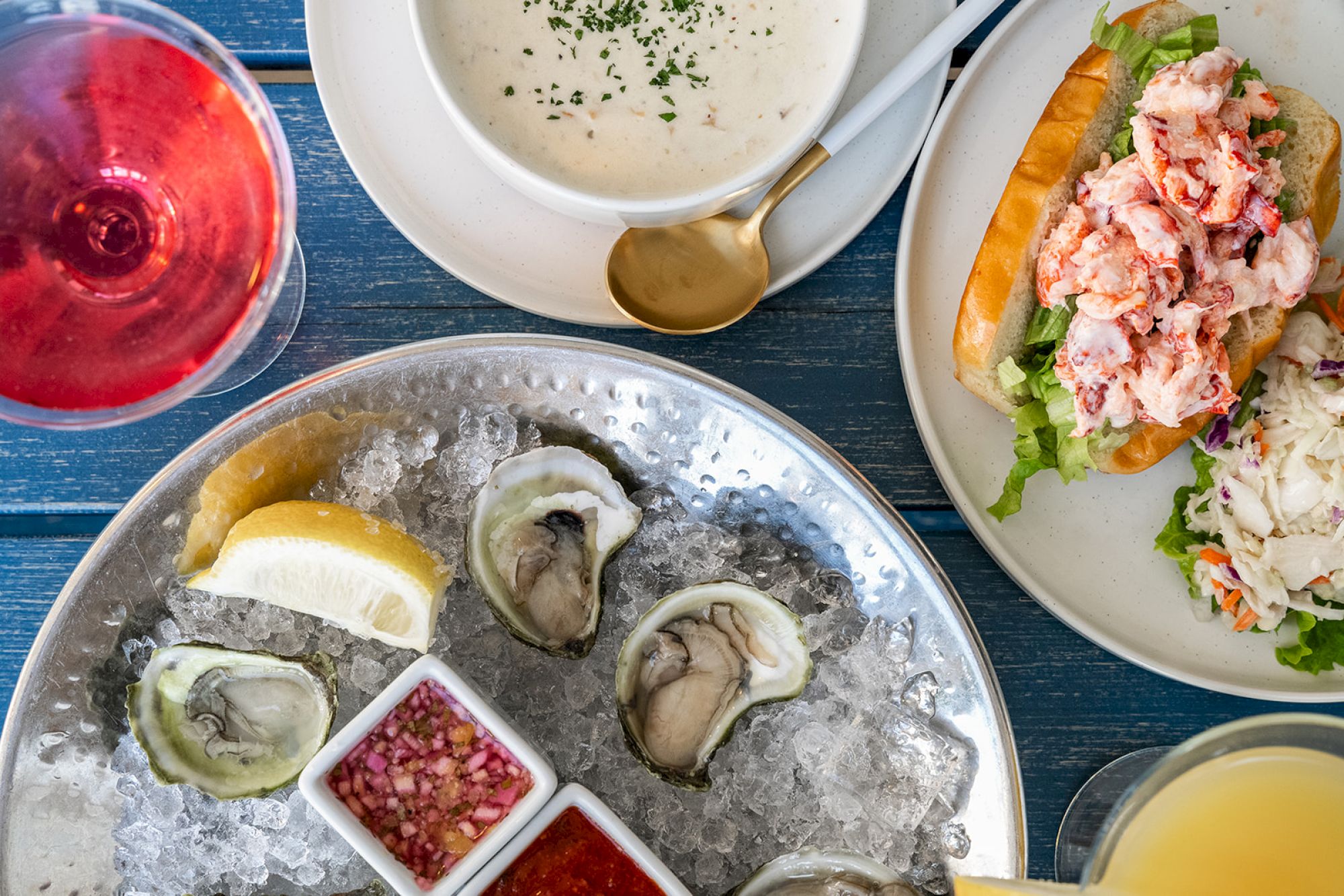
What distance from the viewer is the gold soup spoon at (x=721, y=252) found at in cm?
132

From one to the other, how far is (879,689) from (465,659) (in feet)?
1.87

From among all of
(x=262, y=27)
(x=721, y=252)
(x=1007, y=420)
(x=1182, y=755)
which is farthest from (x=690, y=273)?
(x=1182, y=755)

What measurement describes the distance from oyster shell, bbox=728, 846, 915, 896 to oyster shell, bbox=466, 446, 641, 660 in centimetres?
37

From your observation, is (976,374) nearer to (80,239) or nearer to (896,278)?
(896,278)

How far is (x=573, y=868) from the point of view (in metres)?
1.17

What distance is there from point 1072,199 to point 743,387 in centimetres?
55

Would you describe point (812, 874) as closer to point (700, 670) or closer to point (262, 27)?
point (700, 670)

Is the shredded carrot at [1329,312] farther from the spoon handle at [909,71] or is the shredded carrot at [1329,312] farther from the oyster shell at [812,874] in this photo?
the oyster shell at [812,874]

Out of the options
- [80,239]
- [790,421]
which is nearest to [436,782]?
[790,421]

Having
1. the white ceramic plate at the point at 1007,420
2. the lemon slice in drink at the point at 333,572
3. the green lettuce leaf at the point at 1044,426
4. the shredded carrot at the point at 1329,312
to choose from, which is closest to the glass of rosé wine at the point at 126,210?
the lemon slice in drink at the point at 333,572

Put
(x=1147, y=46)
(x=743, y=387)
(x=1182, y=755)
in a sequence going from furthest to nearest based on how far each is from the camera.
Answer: (x=743, y=387) → (x=1147, y=46) → (x=1182, y=755)

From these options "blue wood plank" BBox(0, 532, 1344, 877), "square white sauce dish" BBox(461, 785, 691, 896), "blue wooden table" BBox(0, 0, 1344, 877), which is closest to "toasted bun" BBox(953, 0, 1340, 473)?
"blue wooden table" BBox(0, 0, 1344, 877)

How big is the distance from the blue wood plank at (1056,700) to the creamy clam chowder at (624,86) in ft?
2.24

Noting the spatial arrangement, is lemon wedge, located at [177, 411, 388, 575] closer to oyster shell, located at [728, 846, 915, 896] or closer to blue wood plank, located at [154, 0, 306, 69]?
blue wood plank, located at [154, 0, 306, 69]
